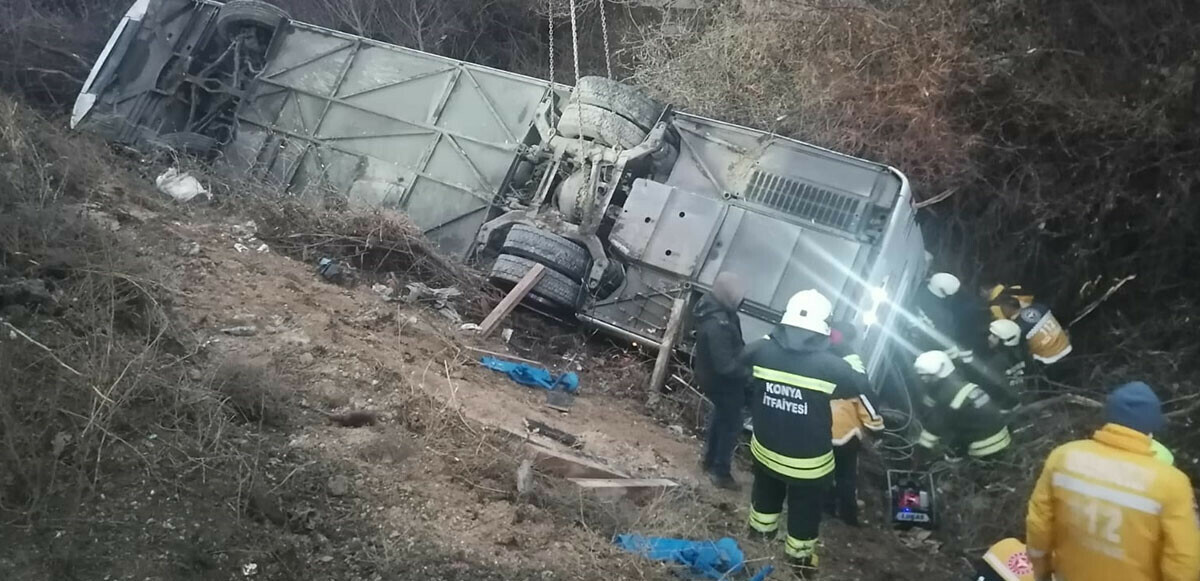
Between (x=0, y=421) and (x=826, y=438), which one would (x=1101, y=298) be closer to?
(x=826, y=438)

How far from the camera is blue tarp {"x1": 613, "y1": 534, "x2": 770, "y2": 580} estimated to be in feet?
11.5

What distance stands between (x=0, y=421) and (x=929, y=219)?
6.29 meters

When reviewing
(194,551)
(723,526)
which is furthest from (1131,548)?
(194,551)

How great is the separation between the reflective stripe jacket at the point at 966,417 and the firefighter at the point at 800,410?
1339mm

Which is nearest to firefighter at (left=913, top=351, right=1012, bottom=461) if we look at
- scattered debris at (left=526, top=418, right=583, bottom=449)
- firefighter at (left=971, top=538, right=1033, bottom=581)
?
firefighter at (left=971, top=538, right=1033, bottom=581)

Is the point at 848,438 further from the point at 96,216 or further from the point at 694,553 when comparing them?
the point at 96,216

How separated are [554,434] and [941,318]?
3.23 meters

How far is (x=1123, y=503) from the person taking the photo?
2.70 meters

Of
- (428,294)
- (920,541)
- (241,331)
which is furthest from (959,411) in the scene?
(241,331)

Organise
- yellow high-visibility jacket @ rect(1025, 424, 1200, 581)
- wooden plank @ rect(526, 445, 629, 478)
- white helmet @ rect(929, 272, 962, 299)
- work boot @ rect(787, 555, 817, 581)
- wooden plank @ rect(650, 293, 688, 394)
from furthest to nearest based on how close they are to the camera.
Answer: white helmet @ rect(929, 272, 962, 299) < wooden plank @ rect(650, 293, 688, 394) < wooden plank @ rect(526, 445, 629, 478) < work boot @ rect(787, 555, 817, 581) < yellow high-visibility jacket @ rect(1025, 424, 1200, 581)

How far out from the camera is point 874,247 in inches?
209

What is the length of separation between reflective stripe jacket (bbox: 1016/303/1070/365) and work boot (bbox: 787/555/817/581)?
2924 mm

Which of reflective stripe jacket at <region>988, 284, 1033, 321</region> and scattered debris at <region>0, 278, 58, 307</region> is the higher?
reflective stripe jacket at <region>988, 284, 1033, 321</region>

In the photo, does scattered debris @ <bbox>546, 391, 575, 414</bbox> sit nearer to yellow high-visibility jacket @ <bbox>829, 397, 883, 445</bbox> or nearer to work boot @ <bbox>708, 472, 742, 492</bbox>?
work boot @ <bbox>708, 472, 742, 492</bbox>
